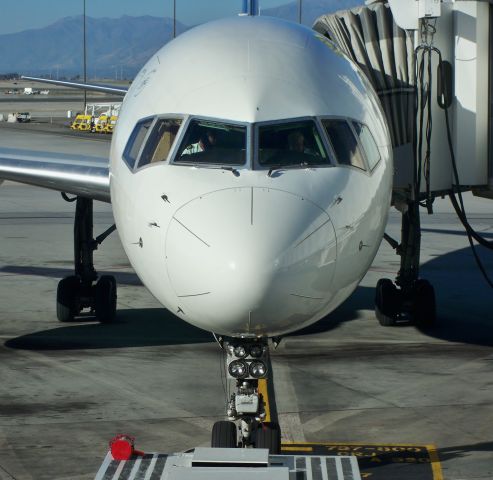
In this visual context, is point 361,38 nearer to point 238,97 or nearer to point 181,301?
point 238,97

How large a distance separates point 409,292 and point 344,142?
25.2ft

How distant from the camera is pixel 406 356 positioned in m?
16.8

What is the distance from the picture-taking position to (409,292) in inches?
745

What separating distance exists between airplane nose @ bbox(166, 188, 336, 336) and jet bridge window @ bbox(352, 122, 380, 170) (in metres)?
1.49

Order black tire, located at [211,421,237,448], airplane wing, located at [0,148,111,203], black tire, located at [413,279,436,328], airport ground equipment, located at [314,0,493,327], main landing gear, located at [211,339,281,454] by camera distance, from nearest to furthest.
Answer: main landing gear, located at [211,339,281,454] < black tire, located at [211,421,237,448] < airport ground equipment, located at [314,0,493,327] < airplane wing, located at [0,148,111,203] < black tire, located at [413,279,436,328]

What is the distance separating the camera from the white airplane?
10.1m

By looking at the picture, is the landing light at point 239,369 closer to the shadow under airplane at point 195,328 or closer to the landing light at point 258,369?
the landing light at point 258,369

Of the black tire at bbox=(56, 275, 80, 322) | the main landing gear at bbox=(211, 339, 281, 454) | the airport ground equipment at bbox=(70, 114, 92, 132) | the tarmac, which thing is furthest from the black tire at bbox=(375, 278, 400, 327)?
the airport ground equipment at bbox=(70, 114, 92, 132)

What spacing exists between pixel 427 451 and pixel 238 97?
411 centimetres

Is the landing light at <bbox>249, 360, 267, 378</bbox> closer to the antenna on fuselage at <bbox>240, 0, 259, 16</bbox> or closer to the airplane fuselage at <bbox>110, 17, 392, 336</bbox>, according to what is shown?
the airplane fuselage at <bbox>110, 17, 392, 336</bbox>

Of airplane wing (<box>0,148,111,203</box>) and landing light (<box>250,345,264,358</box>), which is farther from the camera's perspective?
airplane wing (<box>0,148,111,203</box>)

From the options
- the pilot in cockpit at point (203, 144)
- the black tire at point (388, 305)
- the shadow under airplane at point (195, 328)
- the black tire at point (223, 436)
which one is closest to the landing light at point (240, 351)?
the black tire at point (223, 436)

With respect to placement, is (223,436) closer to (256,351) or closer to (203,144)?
(256,351)

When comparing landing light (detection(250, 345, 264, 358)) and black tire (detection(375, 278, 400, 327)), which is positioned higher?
landing light (detection(250, 345, 264, 358))
